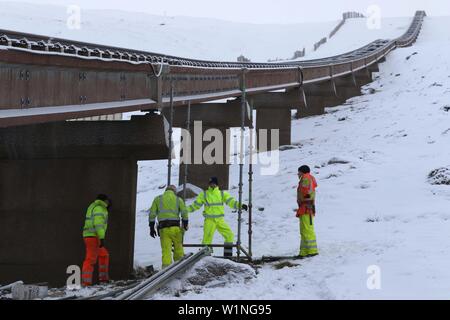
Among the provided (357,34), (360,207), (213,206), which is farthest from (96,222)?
(357,34)

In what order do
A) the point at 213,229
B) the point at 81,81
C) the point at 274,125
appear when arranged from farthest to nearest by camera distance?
the point at 274,125 → the point at 213,229 → the point at 81,81

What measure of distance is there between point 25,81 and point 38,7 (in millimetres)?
138432

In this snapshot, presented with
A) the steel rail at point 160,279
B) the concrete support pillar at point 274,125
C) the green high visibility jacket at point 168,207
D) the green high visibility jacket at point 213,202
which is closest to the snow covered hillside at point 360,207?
the steel rail at point 160,279

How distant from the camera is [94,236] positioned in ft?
45.2

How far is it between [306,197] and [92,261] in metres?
4.33

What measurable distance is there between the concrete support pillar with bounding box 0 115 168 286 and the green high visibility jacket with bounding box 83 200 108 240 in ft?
6.79

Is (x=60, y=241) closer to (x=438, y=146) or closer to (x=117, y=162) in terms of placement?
(x=117, y=162)

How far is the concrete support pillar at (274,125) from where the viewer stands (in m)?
33.6

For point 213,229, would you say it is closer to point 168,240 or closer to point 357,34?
point 168,240

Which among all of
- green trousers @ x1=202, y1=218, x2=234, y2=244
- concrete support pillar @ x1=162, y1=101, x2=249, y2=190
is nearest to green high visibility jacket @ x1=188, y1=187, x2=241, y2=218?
green trousers @ x1=202, y1=218, x2=234, y2=244

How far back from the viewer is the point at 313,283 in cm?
1138

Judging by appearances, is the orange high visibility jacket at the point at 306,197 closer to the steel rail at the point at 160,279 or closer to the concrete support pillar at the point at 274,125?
the steel rail at the point at 160,279

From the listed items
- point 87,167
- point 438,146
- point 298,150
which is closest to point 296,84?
point 298,150

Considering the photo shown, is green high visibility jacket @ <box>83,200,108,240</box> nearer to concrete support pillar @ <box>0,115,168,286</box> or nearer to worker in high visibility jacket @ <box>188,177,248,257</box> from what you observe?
worker in high visibility jacket @ <box>188,177,248,257</box>
